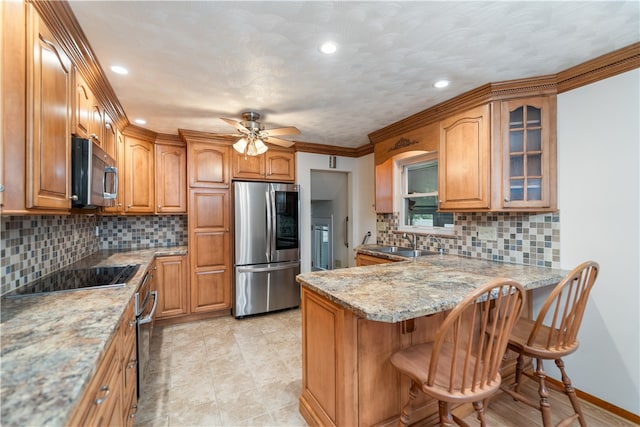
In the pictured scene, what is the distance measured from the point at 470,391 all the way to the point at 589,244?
5.13 feet

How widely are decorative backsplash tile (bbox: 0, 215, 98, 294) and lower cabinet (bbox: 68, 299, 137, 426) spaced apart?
637 millimetres

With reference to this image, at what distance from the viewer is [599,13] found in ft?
4.62

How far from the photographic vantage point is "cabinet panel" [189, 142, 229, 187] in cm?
338

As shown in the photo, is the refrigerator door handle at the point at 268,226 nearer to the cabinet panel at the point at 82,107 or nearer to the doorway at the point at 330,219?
the doorway at the point at 330,219

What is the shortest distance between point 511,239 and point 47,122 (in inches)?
122

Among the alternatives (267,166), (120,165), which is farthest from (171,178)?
(267,166)

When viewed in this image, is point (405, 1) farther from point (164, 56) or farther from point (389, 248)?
point (389, 248)

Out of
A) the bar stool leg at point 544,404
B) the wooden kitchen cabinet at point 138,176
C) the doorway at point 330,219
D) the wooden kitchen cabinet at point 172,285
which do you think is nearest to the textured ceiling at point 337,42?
the wooden kitchen cabinet at point 138,176

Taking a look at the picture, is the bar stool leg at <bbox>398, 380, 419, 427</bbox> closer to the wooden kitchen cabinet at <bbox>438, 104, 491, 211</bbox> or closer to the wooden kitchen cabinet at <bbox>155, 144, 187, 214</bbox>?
the wooden kitchen cabinet at <bbox>438, 104, 491, 211</bbox>

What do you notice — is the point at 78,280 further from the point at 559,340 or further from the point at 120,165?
the point at 559,340

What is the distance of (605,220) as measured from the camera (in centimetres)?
188

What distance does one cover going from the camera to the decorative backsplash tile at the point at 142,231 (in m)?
3.43

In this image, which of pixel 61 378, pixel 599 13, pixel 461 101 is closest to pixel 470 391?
pixel 61 378

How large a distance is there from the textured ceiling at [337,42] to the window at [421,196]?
35.9 inches
